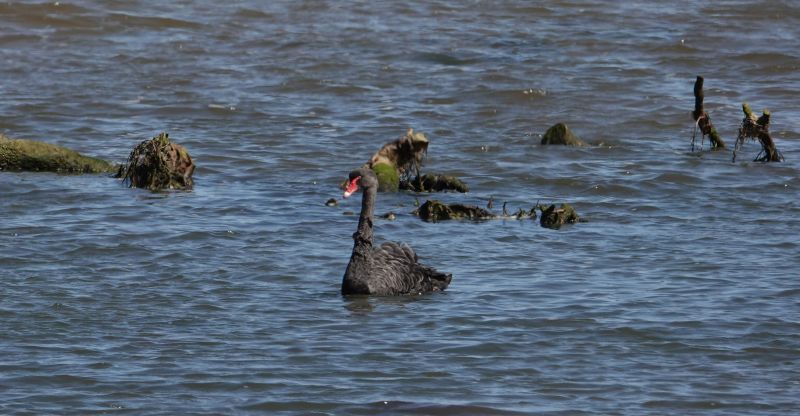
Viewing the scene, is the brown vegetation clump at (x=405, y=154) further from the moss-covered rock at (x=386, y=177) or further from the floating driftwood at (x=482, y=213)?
the floating driftwood at (x=482, y=213)

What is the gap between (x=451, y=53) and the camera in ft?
91.5

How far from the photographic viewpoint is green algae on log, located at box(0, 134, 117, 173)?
19062 millimetres

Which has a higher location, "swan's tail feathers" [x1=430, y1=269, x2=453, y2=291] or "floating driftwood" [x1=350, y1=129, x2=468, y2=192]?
"floating driftwood" [x1=350, y1=129, x2=468, y2=192]

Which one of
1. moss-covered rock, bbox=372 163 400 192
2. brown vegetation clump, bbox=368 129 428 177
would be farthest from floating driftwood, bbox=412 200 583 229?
brown vegetation clump, bbox=368 129 428 177

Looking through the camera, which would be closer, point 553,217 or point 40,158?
point 553,217

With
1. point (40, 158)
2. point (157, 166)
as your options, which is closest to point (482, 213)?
point (157, 166)

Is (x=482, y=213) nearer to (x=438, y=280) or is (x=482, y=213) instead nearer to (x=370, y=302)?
(x=438, y=280)

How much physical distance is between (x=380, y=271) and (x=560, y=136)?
26.3 ft

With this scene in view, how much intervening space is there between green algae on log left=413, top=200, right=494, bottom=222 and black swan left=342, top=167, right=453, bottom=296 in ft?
9.09

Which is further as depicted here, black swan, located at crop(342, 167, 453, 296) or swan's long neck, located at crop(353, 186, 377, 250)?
swan's long neck, located at crop(353, 186, 377, 250)

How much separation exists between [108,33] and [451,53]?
6635 millimetres

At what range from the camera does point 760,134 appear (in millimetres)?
19734

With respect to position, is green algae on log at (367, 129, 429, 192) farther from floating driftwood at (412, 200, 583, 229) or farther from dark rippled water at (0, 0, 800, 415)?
floating driftwood at (412, 200, 583, 229)

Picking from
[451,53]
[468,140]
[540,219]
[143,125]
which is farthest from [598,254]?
[451,53]
